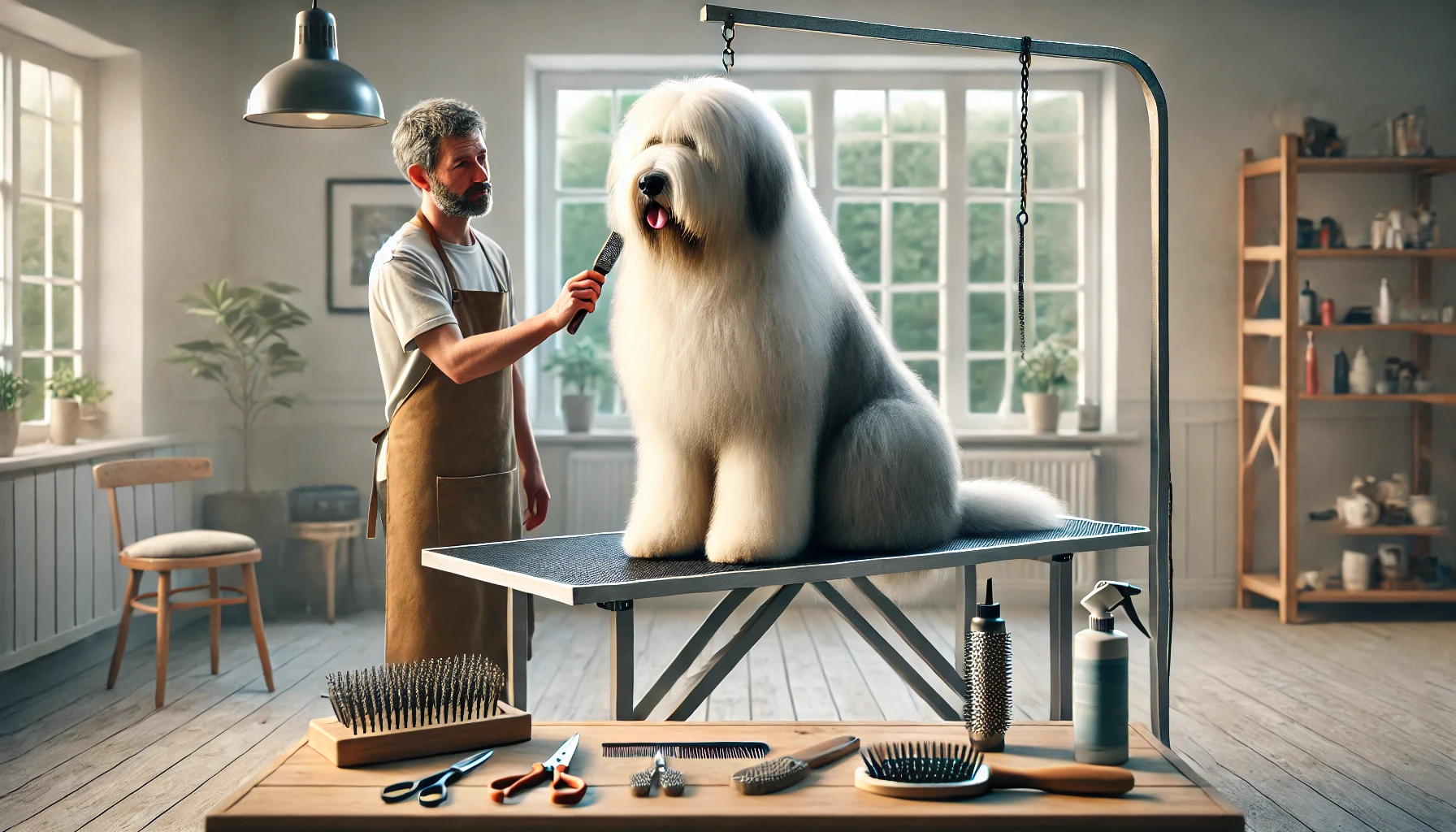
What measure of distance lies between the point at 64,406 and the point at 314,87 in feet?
6.60

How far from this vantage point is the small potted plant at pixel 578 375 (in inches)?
216

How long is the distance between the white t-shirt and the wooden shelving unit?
3.73 meters

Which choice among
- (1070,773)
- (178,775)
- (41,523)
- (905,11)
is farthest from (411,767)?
(905,11)

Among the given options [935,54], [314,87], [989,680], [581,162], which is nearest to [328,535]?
[581,162]

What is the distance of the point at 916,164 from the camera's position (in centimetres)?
576

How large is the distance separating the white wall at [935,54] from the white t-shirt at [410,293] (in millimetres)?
2862

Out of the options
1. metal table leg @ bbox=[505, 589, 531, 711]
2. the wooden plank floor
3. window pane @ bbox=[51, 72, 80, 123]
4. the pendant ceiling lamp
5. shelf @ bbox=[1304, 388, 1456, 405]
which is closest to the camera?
metal table leg @ bbox=[505, 589, 531, 711]

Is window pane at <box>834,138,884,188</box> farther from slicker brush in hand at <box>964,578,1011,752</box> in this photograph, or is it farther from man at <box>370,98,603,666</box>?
slicker brush in hand at <box>964,578,1011,752</box>

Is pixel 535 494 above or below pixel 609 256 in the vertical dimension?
below

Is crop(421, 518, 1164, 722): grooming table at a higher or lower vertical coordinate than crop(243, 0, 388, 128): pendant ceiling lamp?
lower

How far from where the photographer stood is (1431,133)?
5449 millimetres

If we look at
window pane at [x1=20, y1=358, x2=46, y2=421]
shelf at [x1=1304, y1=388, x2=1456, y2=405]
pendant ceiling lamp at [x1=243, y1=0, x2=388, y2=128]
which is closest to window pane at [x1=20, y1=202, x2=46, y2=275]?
window pane at [x1=20, y1=358, x2=46, y2=421]

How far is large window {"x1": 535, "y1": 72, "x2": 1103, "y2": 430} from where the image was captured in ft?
18.8

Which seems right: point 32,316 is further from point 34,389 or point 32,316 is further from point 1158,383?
point 1158,383
